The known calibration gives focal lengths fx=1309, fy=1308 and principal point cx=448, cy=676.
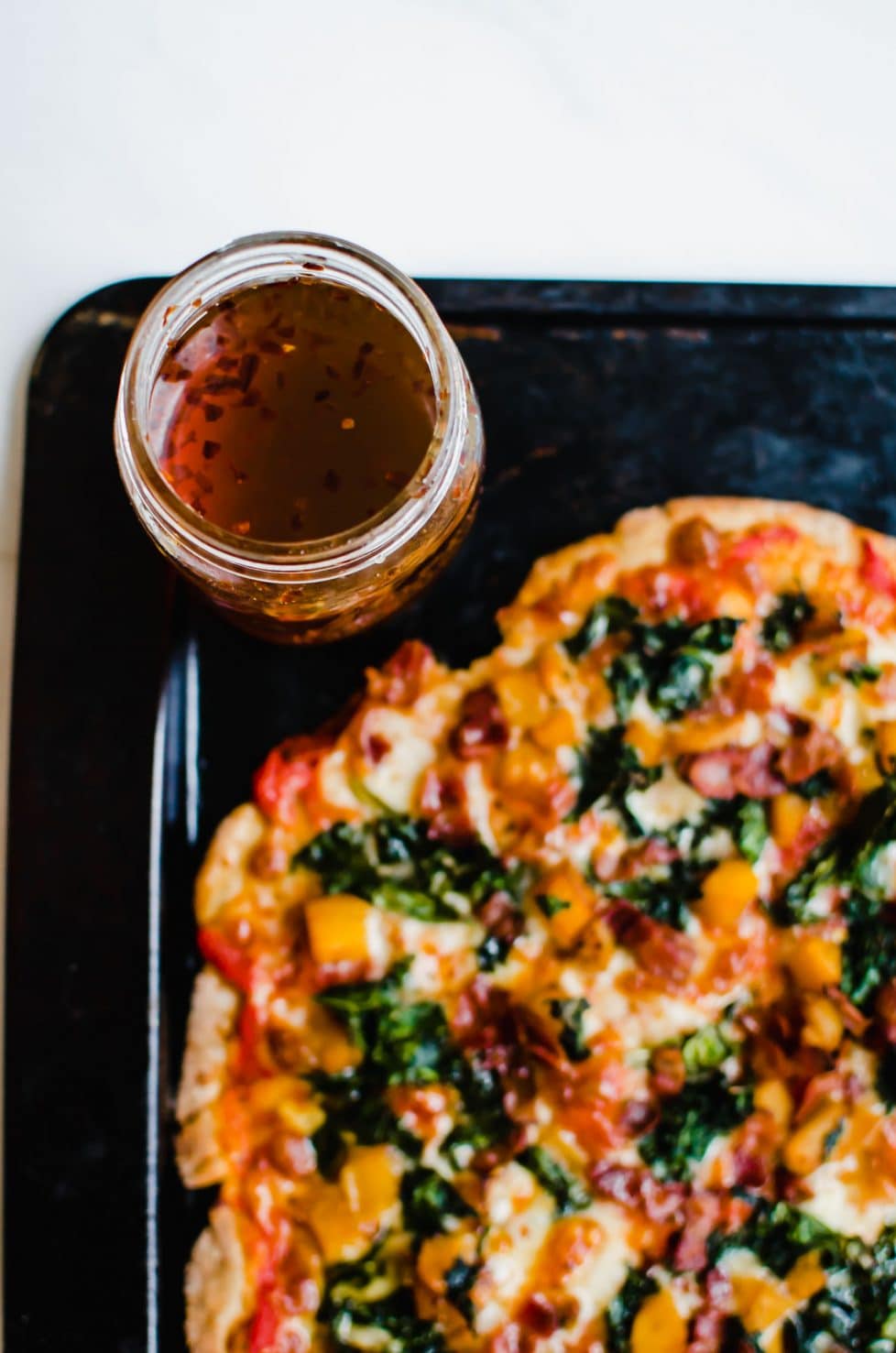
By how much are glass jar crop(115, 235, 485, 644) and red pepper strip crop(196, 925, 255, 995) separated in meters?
0.61

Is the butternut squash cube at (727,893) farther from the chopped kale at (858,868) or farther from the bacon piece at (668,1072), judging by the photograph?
the bacon piece at (668,1072)

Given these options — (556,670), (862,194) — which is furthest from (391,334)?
(862,194)

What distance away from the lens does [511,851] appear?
2494 mm

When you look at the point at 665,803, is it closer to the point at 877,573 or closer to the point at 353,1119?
the point at 877,573

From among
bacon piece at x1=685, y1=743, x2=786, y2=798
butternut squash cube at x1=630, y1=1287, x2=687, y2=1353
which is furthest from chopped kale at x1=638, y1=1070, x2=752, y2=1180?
bacon piece at x1=685, y1=743, x2=786, y2=798

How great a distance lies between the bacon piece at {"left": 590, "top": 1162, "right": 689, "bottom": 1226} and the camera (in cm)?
242

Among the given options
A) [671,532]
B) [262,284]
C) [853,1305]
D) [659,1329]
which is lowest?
[853,1305]

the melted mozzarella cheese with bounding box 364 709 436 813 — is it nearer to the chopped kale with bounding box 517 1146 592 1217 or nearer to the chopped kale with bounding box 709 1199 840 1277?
the chopped kale with bounding box 517 1146 592 1217

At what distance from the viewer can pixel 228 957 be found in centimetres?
249

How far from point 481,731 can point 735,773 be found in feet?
1.61

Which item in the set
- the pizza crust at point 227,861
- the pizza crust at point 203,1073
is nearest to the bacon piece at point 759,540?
the pizza crust at point 227,861

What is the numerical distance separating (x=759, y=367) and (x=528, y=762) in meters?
0.99

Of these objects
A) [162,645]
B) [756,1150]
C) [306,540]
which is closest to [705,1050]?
[756,1150]

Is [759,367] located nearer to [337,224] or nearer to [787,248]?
[787,248]
